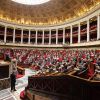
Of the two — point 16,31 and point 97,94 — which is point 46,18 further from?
point 97,94

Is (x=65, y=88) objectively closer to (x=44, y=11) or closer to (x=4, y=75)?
(x=4, y=75)

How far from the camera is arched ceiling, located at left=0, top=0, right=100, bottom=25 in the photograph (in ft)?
82.3

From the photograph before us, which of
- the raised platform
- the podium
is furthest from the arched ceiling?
the raised platform

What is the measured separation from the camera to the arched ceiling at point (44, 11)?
2510 centimetres

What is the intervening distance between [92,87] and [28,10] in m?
29.7

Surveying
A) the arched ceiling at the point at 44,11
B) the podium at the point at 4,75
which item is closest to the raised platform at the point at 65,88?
the podium at the point at 4,75

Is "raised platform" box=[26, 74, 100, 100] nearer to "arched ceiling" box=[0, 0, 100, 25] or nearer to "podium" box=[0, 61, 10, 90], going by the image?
"podium" box=[0, 61, 10, 90]

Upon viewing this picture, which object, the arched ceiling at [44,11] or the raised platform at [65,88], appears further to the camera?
the arched ceiling at [44,11]

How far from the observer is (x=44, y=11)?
30.6m

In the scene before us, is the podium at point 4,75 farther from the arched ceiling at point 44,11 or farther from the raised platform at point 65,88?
the arched ceiling at point 44,11

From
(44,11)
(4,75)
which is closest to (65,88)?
(4,75)

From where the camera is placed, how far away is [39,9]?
30.5 m

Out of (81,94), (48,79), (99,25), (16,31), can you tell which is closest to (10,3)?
(16,31)

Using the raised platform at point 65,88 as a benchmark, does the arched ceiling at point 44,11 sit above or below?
above
